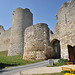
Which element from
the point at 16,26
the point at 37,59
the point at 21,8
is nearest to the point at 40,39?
the point at 37,59

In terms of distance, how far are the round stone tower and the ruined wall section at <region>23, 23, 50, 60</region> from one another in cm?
752

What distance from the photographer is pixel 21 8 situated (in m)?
23.5

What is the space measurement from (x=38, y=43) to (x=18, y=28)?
34.3ft

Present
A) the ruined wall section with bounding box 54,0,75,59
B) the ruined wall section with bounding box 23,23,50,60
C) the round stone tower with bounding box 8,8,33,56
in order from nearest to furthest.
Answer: the ruined wall section with bounding box 54,0,75,59 → the ruined wall section with bounding box 23,23,50,60 → the round stone tower with bounding box 8,8,33,56

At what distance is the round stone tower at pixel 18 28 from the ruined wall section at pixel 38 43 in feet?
24.7

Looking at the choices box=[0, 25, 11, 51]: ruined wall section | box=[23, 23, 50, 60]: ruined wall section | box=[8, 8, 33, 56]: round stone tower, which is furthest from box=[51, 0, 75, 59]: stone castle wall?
box=[0, 25, 11, 51]: ruined wall section

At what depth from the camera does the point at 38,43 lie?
13250mm

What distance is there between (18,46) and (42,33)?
9393 mm

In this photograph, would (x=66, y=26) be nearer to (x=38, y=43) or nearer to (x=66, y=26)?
(x=66, y=26)

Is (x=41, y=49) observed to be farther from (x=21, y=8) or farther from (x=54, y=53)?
(x=21, y=8)

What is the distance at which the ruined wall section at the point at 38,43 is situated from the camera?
1279cm

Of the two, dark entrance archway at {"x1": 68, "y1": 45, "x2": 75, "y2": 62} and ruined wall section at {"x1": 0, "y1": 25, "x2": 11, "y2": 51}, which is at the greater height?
ruined wall section at {"x1": 0, "y1": 25, "x2": 11, "y2": 51}

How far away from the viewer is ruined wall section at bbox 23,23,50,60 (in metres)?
12.8

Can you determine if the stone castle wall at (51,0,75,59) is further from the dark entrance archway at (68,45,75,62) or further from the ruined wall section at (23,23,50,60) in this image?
the ruined wall section at (23,23,50,60)
